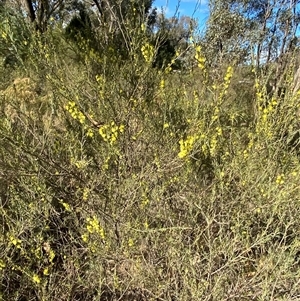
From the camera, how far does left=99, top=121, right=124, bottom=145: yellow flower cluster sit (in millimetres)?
2266

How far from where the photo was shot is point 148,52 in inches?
92.3

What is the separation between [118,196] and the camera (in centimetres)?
257

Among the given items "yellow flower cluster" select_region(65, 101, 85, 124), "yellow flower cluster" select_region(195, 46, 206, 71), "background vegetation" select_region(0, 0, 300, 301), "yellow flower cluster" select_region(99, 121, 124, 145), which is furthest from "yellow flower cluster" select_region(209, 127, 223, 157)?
"yellow flower cluster" select_region(65, 101, 85, 124)

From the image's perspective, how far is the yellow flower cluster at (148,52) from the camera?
2314 millimetres

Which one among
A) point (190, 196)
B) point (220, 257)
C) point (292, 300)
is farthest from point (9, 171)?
point (292, 300)

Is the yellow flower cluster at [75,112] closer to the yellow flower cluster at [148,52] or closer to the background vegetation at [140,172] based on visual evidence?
the background vegetation at [140,172]

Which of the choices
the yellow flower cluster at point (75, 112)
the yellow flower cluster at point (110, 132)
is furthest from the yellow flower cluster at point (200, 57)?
the yellow flower cluster at point (75, 112)

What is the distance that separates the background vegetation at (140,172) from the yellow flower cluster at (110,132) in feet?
0.04

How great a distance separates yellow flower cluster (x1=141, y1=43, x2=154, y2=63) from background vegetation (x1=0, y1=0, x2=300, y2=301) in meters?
0.01

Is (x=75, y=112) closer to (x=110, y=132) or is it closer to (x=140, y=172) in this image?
(x=110, y=132)

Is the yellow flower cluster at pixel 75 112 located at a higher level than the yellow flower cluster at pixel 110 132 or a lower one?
higher

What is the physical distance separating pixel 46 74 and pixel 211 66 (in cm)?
120

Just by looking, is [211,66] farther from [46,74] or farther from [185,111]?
[46,74]

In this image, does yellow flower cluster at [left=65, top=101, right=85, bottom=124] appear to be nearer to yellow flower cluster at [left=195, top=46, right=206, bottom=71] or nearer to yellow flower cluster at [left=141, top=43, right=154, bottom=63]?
yellow flower cluster at [left=141, top=43, right=154, bottom=63]
